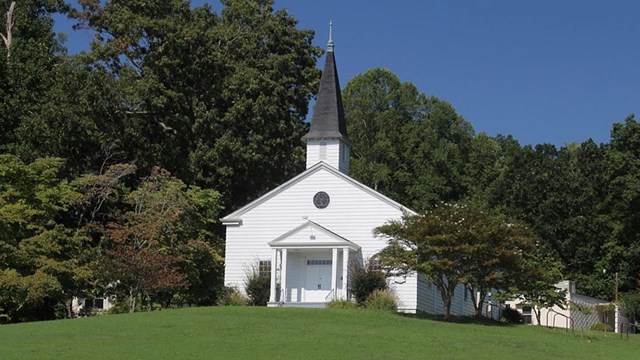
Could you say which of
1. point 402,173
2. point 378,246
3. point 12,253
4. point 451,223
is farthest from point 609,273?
point 12,253

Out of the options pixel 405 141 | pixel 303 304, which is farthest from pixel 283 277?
pixel 405 141

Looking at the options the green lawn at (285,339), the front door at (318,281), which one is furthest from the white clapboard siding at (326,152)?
the green lawn at (285,339)

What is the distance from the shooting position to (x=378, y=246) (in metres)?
43.6

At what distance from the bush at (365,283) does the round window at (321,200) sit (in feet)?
13.1

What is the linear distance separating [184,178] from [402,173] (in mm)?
19305

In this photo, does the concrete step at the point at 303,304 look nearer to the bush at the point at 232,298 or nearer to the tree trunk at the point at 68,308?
the bush at the point at 232,298

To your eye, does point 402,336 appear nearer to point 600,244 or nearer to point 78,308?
point 78,308

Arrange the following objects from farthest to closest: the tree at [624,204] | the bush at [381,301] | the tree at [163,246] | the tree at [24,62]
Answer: the tree at [624,204] < the tree at [24,62] < the tree at [163,246] < the bush at [381,301]

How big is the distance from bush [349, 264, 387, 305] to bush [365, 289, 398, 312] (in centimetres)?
55

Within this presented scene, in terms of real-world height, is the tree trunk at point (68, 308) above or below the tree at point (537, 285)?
below

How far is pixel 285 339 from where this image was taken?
27250mm

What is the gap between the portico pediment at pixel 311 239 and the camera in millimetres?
43000

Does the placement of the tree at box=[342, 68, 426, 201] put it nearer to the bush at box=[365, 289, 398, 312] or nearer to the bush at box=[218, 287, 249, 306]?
the bush at box=[218, 287, 249, 306]

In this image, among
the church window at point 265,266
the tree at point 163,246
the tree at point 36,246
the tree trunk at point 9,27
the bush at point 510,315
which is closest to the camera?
the tree at point 36,246
